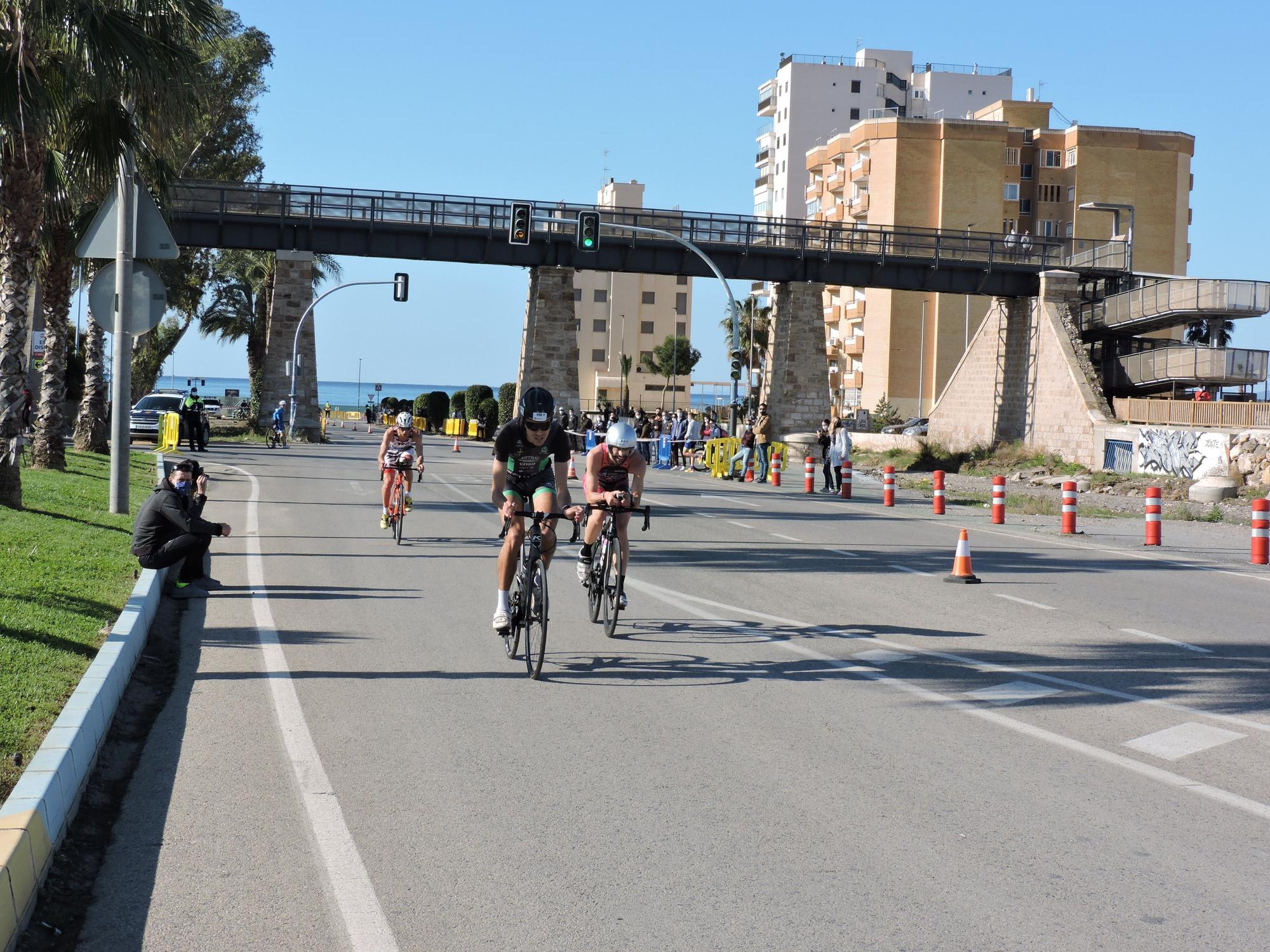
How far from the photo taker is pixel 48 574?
1078 centimetres

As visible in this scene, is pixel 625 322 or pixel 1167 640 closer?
pixel 1167 640

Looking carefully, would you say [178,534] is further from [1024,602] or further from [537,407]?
[1024,602]

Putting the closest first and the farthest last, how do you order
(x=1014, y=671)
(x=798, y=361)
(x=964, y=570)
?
(x=1014, y=671)
(x=964, y=570)
(x=798, y=361)

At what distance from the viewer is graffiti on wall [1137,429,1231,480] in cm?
3247

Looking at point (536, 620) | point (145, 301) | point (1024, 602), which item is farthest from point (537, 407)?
point (145, 301)

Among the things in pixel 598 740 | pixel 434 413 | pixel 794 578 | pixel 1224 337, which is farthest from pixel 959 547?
pixel 434 413

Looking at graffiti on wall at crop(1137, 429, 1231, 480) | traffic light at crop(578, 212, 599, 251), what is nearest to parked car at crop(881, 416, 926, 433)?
graffiti on wall at crop(1137, 429, 1231, 480)

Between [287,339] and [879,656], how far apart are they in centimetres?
5242

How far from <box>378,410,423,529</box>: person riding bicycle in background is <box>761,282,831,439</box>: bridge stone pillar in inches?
1485

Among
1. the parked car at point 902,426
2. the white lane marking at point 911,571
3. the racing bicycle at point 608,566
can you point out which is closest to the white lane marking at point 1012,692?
the racing bicycle at point 608,566

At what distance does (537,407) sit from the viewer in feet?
28.3

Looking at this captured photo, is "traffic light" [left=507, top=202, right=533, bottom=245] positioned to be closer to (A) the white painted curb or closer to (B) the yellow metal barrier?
(B) the yellow metal barrier

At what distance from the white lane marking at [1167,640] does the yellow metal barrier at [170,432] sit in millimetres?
31336

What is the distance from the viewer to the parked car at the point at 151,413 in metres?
45.4
